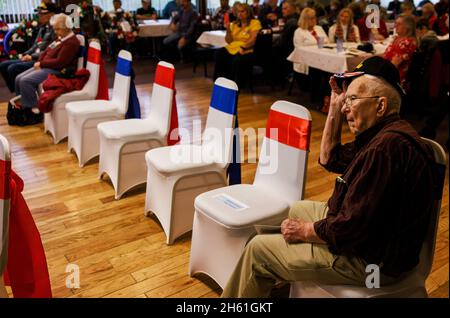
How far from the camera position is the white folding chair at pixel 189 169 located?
2.54 m

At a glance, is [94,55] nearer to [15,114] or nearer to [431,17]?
[15,114]

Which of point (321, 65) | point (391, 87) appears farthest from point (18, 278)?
point (321, 65)

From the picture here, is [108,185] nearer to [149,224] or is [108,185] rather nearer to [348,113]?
[149,224]

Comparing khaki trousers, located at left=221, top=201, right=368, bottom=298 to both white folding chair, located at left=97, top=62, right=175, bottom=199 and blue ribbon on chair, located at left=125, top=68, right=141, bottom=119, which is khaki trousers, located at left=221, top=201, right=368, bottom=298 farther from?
blue ribbon on chair, located at left=125, top=68, right=141, bottom=119

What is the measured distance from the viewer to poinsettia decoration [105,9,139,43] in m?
7.90

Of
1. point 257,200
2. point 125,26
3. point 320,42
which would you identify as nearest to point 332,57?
point 320,42

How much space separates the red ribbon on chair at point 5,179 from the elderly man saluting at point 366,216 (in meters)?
0.88

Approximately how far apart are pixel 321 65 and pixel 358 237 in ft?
12.3

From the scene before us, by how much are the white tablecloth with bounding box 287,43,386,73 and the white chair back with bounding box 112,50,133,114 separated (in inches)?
87.0

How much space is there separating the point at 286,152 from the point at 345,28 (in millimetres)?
3927

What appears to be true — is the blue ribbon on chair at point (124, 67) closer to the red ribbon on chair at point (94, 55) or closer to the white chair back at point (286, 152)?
the red ribbon on chair at point (94, 55)

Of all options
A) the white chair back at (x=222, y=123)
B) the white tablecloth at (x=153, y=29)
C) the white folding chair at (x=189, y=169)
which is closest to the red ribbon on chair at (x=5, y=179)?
the white folding chair at (x=189, y=169)

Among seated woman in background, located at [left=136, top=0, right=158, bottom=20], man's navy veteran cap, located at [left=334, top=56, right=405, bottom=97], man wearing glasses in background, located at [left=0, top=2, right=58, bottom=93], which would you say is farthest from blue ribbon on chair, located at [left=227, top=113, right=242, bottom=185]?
seated woman in background, located at [left=136, top=0, right=158, bottom=20]

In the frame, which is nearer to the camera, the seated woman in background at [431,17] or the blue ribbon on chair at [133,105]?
the blue ribbon on chair at [133,105]
